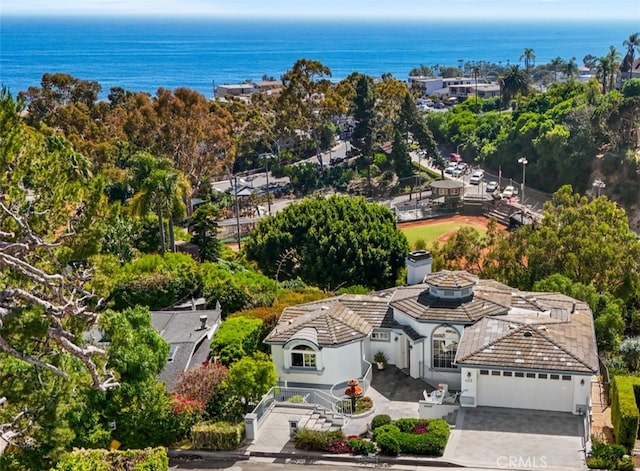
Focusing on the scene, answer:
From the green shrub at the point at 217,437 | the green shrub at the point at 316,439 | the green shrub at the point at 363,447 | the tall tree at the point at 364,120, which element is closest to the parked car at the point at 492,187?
the tall tree at the point at 364,120

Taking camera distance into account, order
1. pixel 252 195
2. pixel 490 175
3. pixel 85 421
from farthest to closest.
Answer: pixel 490 175, pixel 252 195, pixel 85 421

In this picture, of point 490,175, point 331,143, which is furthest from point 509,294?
point 331,143

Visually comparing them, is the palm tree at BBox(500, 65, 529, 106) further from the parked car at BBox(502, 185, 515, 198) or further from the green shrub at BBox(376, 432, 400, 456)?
the green shrub at BBox(376, 432, 400, 456)

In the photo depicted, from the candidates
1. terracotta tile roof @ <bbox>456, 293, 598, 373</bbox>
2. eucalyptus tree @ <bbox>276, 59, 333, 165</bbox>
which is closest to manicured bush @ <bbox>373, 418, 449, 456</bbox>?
terracotta tile roof @ <bbox>456, 293, 598, 373</bbox>

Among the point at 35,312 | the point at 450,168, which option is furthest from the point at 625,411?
the point at 450,168

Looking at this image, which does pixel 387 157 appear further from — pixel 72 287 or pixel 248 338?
pixel 72 287

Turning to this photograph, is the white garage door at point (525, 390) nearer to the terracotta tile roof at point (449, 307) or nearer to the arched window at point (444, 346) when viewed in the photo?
the arched window at point (444, 346)

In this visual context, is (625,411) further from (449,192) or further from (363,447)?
(449,192)

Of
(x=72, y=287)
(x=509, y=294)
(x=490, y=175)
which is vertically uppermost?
(x=72, y=287)
